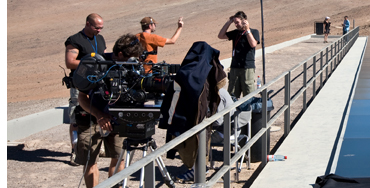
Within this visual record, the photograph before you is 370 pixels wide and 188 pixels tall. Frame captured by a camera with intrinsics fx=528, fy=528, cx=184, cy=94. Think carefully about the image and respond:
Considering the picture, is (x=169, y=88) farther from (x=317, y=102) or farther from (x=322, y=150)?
(x=317, y=102)

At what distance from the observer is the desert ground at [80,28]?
7.83 m

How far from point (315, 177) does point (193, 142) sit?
73.5 inches

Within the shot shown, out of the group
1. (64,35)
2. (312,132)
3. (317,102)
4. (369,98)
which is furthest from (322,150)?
(64,35)

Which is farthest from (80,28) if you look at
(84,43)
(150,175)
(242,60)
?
(150,175)

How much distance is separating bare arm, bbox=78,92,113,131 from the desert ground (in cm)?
178

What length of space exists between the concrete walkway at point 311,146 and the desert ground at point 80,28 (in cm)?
235

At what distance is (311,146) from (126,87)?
2.89m

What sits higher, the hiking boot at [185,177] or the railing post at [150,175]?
the railing post at [150,175]

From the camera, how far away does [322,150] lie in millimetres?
5961

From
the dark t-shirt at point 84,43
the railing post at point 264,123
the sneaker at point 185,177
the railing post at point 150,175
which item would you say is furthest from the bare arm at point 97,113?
the railing post at point 264,123

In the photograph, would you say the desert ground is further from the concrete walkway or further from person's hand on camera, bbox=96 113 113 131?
the concrete walkway

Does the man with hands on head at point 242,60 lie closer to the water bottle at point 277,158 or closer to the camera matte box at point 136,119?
the water bottle at point 277,158

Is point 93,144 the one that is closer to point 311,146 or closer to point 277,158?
point 277,158

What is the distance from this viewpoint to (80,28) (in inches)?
2354
